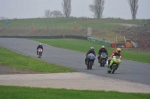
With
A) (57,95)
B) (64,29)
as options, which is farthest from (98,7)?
(57,95)

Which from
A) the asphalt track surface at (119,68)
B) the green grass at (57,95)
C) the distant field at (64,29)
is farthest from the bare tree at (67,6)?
the green grass at (57,95)

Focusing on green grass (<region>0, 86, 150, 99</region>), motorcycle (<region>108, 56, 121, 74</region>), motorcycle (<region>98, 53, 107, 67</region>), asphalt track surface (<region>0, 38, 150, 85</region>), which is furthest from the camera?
Answer: motorcycle (<region>98, 53, 107, 67</region>)

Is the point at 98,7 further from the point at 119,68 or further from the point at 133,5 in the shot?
the point at 119,68

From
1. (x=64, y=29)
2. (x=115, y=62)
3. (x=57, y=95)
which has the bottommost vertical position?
(x=64, y=29)

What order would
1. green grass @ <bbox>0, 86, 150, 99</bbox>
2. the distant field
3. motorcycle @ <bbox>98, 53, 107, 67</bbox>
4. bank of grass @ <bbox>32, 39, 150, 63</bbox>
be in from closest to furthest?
green grass @ <bbox>0, 86, 150, 99</bbox>
motorcycle @ <bbox>98, 53, 107, 67</bbox>
bank of grass @ <bbox>32, 39, 150, 63</bbox>
the distant field

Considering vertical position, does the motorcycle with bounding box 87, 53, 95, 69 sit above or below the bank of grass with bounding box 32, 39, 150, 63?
above

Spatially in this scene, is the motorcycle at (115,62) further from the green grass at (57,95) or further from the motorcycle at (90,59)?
the green grass at (57,95)

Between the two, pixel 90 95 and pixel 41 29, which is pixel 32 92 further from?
pixel 41 29

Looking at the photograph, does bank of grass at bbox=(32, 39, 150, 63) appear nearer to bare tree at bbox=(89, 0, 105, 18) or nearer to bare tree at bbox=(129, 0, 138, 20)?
bare tree at bbox=(129, 0, 138, 20)

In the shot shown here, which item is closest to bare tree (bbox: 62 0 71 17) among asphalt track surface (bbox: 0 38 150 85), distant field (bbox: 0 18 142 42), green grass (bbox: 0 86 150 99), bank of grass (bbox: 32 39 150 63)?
distant field (bbox: 0 18 142 42)

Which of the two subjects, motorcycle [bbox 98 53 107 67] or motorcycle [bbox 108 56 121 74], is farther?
motorcycle [bbox 98 53 107 67]

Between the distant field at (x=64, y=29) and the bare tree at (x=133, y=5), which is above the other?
the bare tree at (x=133, y=5)

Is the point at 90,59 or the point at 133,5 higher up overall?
the point at 133,5

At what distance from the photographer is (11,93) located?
1430cm
